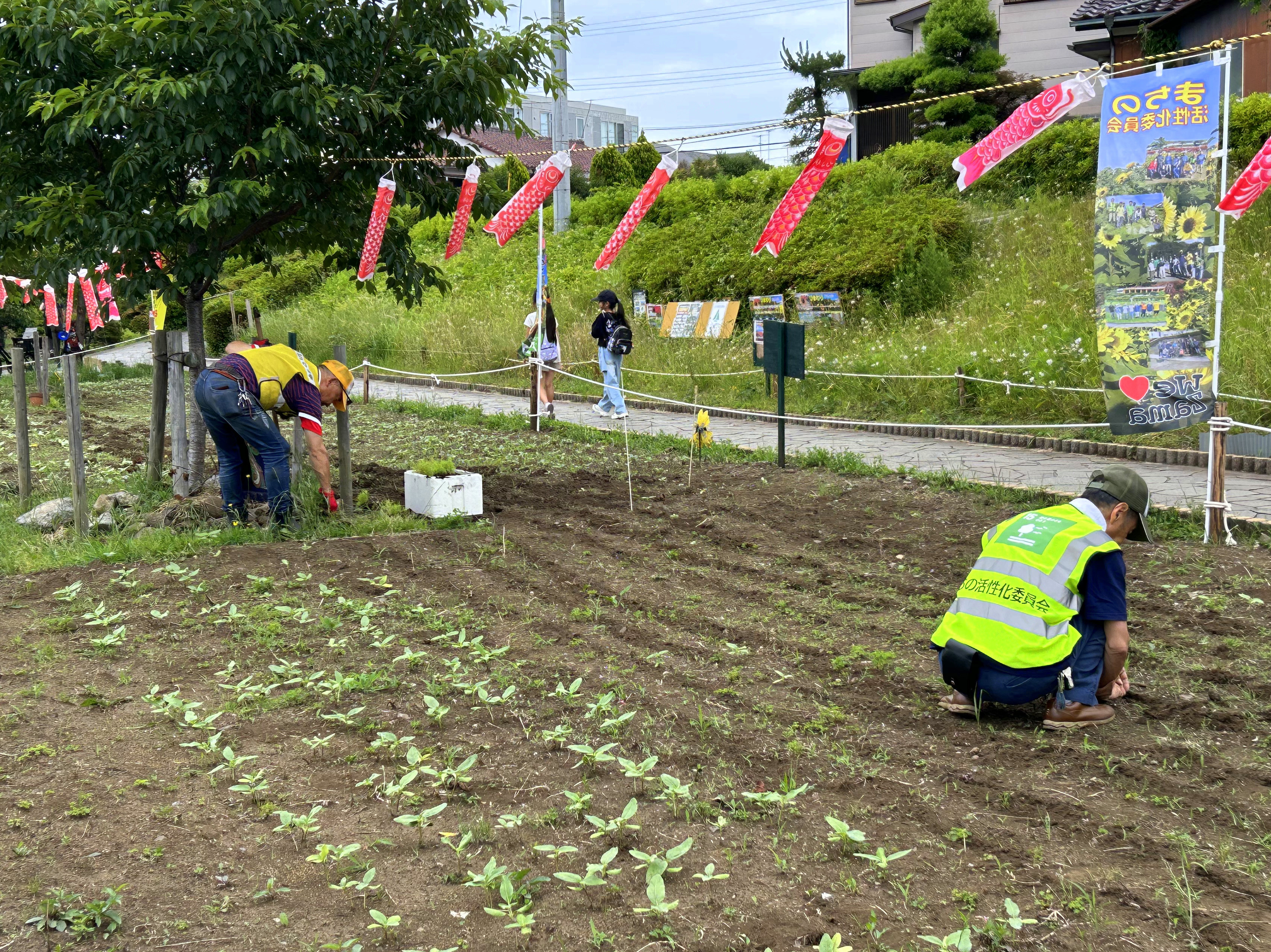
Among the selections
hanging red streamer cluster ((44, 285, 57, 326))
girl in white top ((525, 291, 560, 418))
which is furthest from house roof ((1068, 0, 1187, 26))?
hanging red streamer cluster ((44, 285, 57, 326))

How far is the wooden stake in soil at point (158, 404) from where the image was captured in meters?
9.33

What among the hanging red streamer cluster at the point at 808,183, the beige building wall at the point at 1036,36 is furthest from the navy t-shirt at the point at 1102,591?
the beige building wall at the point at 1036,36

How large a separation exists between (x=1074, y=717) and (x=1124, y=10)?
72.3ft

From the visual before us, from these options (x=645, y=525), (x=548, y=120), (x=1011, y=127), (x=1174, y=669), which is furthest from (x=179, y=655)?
(x=548, y=120)

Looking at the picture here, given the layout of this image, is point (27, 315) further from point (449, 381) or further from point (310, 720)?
point (310, 720)

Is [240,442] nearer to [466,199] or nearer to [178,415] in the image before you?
[178,415]

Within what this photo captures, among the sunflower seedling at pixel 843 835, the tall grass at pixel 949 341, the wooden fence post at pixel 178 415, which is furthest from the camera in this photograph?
the tall grass at pixel 949 341

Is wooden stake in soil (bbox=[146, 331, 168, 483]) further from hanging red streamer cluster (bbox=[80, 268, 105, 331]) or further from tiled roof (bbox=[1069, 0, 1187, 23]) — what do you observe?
tiled roof (bbox=[1069, 0, 1187, 23])

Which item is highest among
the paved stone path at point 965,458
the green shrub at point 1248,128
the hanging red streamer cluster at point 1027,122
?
the green shrub at point 1248,128

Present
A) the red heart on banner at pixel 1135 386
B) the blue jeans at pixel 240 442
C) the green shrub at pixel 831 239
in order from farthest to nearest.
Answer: the green shrub at pixel 831 239 < the blue jeans at pixel 240 442 < the red heart on banner at pixel 1135 386

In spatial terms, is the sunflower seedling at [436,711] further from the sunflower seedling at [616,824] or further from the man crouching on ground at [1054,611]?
the man crouching on ground at [1054,611]

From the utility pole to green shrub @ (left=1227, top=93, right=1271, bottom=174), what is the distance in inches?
374

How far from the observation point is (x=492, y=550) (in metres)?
7.61

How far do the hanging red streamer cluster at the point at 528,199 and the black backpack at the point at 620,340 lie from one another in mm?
3358
